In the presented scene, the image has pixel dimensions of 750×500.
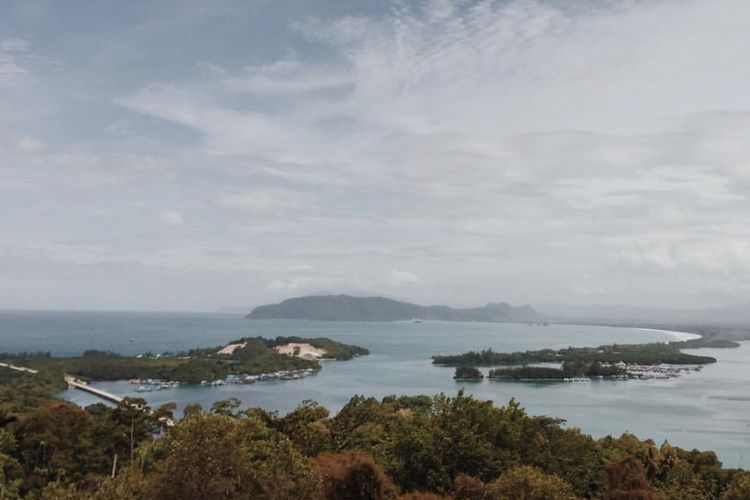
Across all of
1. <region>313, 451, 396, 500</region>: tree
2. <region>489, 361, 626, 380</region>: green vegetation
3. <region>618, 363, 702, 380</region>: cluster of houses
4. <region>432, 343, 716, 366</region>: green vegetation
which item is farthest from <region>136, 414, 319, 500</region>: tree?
<region>432, 343, 716, 366</region>: green vegetation

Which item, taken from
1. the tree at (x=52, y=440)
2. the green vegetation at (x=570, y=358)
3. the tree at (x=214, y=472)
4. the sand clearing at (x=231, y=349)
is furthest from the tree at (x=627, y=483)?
the sand clearing at (x=231, y=349)

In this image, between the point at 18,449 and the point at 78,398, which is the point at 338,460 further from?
the point at 78,398

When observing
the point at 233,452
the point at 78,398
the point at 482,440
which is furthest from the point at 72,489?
the point at 78,398

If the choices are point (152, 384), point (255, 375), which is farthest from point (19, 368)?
point (255, 375)

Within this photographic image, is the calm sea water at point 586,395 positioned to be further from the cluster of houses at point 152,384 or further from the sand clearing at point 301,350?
the sand clearing at point 301,350

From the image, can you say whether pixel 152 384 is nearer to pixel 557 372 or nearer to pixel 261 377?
pixel 261 377

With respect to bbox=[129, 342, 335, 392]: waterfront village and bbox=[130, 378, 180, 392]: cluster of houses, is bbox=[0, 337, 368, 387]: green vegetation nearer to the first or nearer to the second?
bbox=[129, 342, 335, 392]: waterfront village
